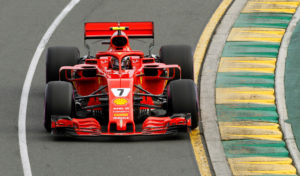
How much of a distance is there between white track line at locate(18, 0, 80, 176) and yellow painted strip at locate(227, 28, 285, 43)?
15.6ft

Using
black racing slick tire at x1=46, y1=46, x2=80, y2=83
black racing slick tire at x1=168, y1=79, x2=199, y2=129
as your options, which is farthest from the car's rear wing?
black racing slick tire at x1=168, y1=79, x2=199, y2=129

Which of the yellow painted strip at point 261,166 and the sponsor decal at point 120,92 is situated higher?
the sponsor decal at point 120,92

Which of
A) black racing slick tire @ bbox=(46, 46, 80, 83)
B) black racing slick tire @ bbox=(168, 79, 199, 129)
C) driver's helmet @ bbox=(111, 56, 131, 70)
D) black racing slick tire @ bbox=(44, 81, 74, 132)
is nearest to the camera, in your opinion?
black racing slick tire @ bbox=(44, 81, 74, 132)

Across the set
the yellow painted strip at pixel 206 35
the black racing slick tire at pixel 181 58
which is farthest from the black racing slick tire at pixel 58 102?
the yellow painted strip at pixel 206 35

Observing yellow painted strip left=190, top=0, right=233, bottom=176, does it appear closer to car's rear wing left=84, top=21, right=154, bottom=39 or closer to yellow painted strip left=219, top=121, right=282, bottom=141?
yellow painted strip left=219, top=121, right=282, bottom=141

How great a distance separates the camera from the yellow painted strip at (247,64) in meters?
22.7

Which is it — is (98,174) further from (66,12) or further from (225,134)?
(66,12)

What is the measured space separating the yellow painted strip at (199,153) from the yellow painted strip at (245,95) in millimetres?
1812

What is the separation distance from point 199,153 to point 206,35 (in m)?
7.60

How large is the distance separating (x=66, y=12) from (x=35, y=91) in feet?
19.4

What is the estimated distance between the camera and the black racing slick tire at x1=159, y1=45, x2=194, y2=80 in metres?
20.8

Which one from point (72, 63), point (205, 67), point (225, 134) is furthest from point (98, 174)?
point (205, 67)

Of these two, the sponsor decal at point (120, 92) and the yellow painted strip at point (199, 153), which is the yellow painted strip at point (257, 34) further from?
the sponsor decal at point (120, 92)

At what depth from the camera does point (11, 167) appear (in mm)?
17359
